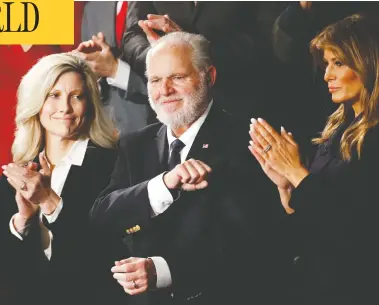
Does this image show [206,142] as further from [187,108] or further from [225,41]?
[225,41]

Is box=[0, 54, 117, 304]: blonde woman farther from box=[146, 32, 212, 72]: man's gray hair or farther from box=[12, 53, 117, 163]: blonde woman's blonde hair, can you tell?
box=[146, 32, 212, 72]: man's gray hair

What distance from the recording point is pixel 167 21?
3.63 m

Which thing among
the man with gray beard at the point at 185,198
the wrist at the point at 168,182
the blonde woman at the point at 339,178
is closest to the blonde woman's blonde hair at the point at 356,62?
the blonde woman at the point at 339,178

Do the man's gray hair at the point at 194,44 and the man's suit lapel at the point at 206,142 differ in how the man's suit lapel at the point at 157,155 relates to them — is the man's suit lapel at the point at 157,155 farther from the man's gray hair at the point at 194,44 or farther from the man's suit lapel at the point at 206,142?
the man's gray hair at the point at 194,44

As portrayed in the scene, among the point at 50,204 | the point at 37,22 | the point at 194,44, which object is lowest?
the point at 50,204

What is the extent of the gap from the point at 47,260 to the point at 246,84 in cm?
123

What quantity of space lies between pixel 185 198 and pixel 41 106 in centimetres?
80

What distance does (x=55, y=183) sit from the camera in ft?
11.9

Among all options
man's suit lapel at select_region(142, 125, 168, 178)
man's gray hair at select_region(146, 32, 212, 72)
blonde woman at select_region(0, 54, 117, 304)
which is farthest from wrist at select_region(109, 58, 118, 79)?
man's suit lapel at select_region(142, 125, 168, 178)

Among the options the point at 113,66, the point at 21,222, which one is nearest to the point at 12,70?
the point at 113,66

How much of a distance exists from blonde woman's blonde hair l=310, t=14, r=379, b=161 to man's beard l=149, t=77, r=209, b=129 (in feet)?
1.77

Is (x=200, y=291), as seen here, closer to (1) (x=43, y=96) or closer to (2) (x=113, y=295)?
(2) (x=113, y=295)

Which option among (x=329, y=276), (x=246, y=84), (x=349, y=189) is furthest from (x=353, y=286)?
(x=246, y=84)

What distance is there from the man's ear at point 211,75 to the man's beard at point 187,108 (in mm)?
23
